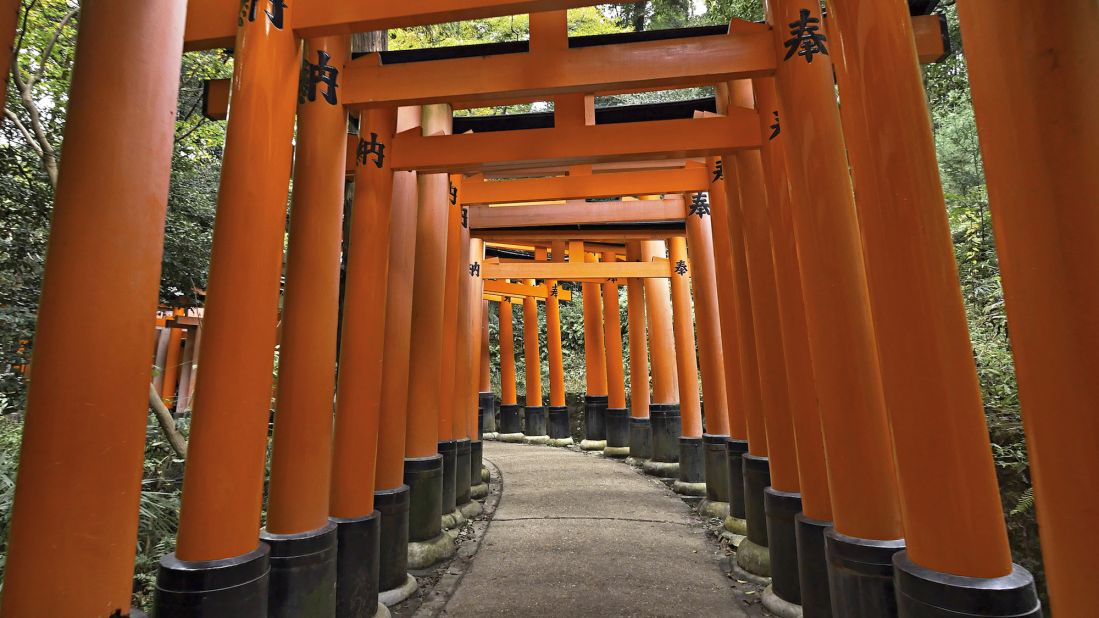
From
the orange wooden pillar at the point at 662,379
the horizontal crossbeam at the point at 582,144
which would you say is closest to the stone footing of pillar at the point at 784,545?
the horizontal crossbeam at the point at 582,144

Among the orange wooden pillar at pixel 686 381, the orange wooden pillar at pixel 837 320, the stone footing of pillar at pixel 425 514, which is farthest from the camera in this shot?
the orange wooden pillar at pixel 686 381

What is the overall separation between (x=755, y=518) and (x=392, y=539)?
3.04 meters

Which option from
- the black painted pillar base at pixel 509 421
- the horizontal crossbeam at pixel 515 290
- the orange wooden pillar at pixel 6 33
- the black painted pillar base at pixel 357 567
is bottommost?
the black painted pillar base at pixel 357 567

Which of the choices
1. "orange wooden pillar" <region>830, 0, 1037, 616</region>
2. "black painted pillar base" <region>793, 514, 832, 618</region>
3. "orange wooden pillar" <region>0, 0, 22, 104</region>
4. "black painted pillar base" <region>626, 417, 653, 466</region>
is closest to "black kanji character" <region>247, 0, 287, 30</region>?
"orange wooden pillar" <region>0, 0, 22, 104</region>

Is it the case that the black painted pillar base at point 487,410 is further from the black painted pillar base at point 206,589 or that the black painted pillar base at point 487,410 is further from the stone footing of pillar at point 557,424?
the black painted pillar base at point 206,589

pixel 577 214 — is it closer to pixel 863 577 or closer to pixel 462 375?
pixel 462 375

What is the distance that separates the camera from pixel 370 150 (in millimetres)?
4348

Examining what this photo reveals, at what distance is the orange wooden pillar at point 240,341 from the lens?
2.51 metres

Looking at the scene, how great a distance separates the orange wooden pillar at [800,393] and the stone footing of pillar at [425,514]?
2909 millimetres

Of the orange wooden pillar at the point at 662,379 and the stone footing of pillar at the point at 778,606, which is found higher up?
the orange wooden pillar at the point at 662,379

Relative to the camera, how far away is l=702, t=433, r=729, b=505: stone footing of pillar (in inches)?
274

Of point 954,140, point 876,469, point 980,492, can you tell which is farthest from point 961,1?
point 954,140

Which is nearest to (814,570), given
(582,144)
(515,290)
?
(582,144)

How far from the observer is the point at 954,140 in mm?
8211
